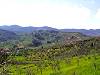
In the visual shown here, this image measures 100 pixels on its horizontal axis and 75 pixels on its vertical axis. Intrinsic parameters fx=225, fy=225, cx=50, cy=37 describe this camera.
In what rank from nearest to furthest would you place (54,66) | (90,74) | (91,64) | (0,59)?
(90,74) → (91,64) → (54,66) → (0,59)

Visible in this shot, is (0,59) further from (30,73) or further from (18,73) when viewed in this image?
(30,73)

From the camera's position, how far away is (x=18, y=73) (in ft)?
570

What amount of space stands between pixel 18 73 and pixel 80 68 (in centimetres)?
5233

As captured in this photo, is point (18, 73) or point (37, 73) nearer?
point (37, 73)

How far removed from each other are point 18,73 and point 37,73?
21.5 m

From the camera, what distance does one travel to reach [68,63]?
6860 inches

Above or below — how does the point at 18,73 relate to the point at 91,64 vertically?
below

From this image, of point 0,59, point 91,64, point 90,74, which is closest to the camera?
point 90,74

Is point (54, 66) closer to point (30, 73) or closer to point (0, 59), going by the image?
point (30, 73)

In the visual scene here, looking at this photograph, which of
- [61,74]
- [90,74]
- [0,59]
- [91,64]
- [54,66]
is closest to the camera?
[90,74]

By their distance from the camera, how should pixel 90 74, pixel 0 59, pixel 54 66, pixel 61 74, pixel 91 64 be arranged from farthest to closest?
pixel 0 59 < pixel 54 66 < pixel 91 64 < pixel 61 74 < pixel 90 74

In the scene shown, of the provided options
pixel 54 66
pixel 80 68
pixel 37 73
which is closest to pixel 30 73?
pixel 37 73

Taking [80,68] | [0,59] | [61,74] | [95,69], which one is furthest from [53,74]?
[0,59]

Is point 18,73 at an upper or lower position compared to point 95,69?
lower
